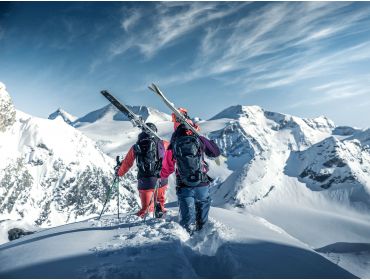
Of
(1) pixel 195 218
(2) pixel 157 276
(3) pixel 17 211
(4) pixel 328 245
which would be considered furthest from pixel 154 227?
(3) pixel 17 211

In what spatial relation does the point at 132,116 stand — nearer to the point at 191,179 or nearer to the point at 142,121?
the point at 142,121

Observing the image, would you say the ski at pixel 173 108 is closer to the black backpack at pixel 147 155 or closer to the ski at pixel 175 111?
the ski at pixel 175 111

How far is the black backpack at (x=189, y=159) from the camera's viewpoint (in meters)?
8.95

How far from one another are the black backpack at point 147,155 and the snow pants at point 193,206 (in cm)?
236

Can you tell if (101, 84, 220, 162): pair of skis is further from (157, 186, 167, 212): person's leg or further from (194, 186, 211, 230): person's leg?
(157, 186, 167, 212): person's leg

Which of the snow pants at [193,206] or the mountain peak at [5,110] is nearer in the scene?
the snow pants at [193,206]

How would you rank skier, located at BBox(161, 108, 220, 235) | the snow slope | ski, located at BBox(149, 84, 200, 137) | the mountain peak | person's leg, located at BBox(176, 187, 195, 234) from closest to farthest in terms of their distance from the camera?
the snow slope
person's leg, located at BBox(176, 187, 195, 234)
skier, located at BBox(161, 108, 220, 235)
ski, located at BBox(149, 84, 200, 137)
the mountain peak

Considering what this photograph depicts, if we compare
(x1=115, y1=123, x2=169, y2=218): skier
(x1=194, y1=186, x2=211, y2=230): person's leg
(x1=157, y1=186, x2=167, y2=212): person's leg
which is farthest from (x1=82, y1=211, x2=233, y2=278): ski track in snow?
(x1=115, y1=123, x2=169, y2=218): skier

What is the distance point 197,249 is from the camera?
7.19 m

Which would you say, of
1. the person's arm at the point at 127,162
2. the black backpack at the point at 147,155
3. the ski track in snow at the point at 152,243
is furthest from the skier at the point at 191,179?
the person's arm at the point at 127,162

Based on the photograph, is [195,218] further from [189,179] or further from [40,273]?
[40,273]

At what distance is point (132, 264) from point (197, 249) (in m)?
1.72

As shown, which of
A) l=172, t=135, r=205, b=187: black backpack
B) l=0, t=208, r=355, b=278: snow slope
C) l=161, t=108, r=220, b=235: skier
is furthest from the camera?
l=172, t=135, r=205, b=187: black backpack

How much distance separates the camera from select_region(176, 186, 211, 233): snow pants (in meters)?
8.70
